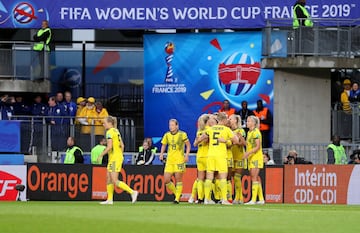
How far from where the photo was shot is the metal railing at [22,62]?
1408 inches

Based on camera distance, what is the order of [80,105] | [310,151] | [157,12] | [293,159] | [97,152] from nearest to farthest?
[293,159] → [97,152] → [310,151] → [80,105] → [157,12]

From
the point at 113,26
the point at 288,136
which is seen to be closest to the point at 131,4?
the point at 113,26

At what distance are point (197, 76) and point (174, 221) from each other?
734 inches

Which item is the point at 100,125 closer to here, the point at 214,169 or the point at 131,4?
the point at 131,4

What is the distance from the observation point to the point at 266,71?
36.0 m

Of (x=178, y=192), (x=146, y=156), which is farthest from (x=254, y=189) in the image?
(x=146, y=156)

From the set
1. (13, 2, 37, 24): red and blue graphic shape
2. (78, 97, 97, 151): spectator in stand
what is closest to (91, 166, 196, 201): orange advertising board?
(78, 97, 97, 151): spectator in stand

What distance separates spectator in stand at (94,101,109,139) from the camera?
3395 cm

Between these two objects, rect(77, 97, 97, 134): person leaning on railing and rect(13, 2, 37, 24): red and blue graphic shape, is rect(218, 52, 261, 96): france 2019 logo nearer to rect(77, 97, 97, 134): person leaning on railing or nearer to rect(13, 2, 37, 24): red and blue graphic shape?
rect(77, 97, 97, 134): person leaning on railing

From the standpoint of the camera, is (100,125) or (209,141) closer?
(209,141)

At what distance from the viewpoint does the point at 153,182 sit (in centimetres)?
3059

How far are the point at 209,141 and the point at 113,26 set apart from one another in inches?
462

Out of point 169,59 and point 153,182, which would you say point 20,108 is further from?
point 153,182

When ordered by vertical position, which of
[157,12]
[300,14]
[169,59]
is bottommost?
[169,59]
